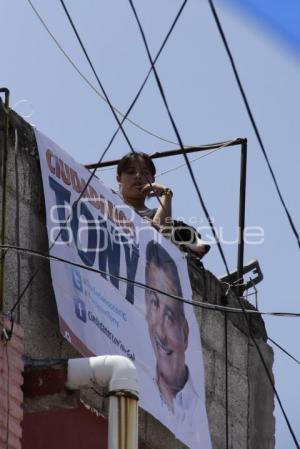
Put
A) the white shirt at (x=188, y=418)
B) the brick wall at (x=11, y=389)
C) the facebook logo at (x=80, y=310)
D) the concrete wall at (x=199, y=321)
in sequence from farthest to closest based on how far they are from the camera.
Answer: the white shirt at (x=188, y=418) < the facebook logo at (x=80, y=310) < the concrete wall at (x=199, y=321) < the brick wall at (x=11, y=389)

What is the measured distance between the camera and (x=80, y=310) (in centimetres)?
966

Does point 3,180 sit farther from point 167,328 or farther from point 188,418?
point 188,418

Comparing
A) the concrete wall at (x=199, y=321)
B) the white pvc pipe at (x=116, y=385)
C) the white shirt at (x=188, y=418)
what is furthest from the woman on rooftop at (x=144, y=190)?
the white pvc pipe at (x=116, y=385)

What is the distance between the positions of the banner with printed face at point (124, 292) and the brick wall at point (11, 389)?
0.74m

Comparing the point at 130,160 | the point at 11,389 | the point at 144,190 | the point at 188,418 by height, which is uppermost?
the point at 130,160

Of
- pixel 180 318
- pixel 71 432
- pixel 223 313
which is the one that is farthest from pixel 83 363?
pixel 223 313

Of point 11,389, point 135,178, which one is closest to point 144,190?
point 135,178

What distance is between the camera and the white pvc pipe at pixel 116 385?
8.70 m

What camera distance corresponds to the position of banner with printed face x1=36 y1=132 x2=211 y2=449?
31.8 feet

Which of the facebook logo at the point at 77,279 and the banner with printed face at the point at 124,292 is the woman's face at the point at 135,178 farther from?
the facebook logo at the point at 77,279

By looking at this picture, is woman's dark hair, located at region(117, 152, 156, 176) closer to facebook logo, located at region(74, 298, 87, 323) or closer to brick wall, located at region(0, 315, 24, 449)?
facebook logo, located at region(74, 298, 87, 323)

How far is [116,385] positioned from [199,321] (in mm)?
2663

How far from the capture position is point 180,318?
10.9 meters

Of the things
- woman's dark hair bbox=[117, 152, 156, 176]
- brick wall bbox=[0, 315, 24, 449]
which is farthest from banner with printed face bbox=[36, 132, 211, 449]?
woman's dark hair bbox=[117, 152, 156, 176]
